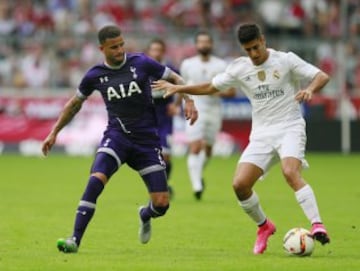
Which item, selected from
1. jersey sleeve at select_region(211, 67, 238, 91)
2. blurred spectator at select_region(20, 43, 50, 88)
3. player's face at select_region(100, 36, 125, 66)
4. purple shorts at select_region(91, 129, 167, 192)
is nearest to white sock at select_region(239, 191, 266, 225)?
purple shorts at select_region(91, 129, 167, 192)

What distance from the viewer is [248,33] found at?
1178 cm

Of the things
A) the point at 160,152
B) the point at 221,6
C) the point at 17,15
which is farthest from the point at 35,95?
the point at 160,152

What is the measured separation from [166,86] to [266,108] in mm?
1100

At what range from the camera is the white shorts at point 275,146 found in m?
12.0

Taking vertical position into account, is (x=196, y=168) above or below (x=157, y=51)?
below

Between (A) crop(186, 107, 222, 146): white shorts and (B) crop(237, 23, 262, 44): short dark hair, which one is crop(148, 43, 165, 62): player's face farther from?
(B) crop(237, 23, 262, 44): short dark hair

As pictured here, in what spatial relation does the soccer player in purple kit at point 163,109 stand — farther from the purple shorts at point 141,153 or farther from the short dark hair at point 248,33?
the short dark hair at point 248,33

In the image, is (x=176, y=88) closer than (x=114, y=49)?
No

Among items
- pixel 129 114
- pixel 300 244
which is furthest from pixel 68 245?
pixel 300 244

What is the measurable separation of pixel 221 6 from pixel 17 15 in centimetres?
632

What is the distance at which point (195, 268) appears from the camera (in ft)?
34.6

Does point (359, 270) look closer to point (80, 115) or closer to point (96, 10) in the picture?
point (80, 115)

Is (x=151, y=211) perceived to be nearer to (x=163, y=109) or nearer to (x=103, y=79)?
(x=103, y=79)

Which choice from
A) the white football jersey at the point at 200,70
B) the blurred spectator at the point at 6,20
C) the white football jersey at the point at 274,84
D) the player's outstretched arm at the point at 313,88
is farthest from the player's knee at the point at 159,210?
the blurred spectator at the point at 6,20
